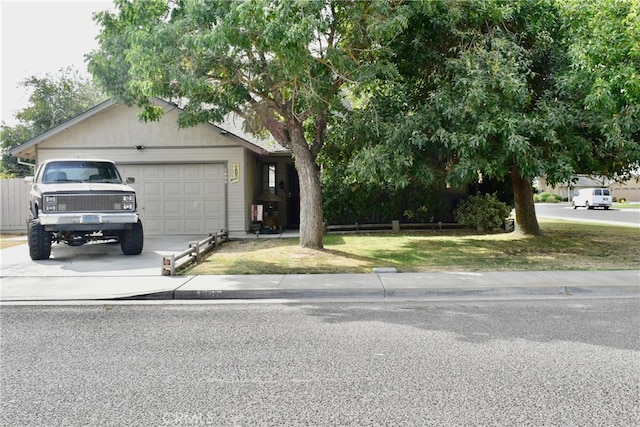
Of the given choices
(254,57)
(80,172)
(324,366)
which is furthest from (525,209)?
(80,172)

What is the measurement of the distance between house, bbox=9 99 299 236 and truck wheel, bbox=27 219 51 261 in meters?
4.97

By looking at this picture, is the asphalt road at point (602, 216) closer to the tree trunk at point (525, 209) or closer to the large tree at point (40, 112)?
the tree trunk at point (525, 209)

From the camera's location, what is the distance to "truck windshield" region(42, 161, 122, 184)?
11.1 m

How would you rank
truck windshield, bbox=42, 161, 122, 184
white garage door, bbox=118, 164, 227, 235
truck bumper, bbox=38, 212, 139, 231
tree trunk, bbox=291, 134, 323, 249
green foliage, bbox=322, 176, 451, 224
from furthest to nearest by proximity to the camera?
green foliage, bbox=322, 176, 451, 224 < white garage door, bbox=118, 164, 227, 235 < tree trunk, bbox=291, 134, 323, 249 < truck windshield, bbox=42, 161, 122, 184 < truck bumper, bbox=38, 212, 139, 231

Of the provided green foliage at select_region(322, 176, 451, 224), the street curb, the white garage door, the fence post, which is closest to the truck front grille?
the fence post

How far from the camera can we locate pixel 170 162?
15.4 m

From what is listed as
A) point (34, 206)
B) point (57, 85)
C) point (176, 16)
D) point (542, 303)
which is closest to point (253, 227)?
point (34, 206)

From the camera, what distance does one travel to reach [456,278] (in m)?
8.18

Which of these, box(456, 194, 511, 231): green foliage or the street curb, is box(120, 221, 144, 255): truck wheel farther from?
box(456, 194, 511, 231): green foliage

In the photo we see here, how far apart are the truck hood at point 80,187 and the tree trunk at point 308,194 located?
4.23 meters

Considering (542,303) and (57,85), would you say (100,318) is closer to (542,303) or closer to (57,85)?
(542,303)

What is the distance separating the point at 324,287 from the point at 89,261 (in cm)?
628

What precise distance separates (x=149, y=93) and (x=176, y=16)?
1.83m

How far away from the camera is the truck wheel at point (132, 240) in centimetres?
1131
